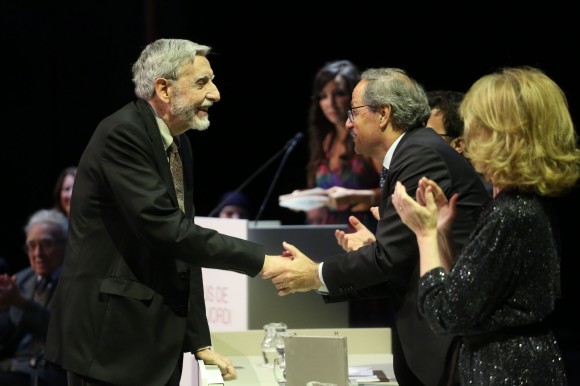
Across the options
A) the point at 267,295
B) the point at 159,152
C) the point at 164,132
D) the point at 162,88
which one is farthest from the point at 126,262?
the point at 267,295

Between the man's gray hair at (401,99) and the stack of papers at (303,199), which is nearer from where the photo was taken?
the man's gray hair at (401,99)

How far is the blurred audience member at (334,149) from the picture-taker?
4852 mm

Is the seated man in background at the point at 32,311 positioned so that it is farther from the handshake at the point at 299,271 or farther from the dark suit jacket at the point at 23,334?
the handshake at the point at 299,271

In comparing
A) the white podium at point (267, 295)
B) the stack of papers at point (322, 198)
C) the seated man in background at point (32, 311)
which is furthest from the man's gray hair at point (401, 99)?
the seated man in background at point (32, 311)

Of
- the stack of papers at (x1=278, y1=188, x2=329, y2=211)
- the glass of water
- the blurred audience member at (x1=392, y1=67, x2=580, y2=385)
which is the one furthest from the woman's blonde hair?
the stack of papers at (x1=278, y1=188, x2=329, y2=211)

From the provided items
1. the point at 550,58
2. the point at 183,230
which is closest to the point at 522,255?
the point at 183,230

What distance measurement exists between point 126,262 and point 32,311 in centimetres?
204

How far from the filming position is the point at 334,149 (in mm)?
4992

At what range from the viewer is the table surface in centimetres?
300

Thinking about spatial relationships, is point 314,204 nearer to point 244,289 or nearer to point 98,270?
point 244,289

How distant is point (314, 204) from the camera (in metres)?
4.39

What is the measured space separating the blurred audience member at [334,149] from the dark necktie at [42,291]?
1428mm

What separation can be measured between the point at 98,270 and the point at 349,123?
3.33ft

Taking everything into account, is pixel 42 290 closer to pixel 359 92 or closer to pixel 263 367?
pixel 263 367
